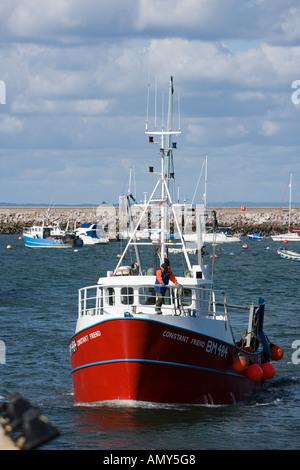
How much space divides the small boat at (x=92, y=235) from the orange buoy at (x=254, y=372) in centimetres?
9885

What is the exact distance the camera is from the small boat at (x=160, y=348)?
1700 cm

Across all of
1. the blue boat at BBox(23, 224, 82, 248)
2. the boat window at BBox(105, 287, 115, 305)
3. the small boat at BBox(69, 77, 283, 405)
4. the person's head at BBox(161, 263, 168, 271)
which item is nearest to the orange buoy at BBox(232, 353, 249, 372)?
the small boat at BBox(69, 77, 283, 405)

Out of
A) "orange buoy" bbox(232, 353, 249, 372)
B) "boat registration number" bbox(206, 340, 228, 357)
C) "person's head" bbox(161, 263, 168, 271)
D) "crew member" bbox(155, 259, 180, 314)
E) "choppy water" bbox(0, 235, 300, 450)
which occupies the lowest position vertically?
"choppy water" bbox(0, 235, 300, 450)

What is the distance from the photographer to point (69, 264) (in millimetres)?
77625

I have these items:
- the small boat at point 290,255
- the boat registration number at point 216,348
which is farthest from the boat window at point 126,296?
the small boat at point 290,255

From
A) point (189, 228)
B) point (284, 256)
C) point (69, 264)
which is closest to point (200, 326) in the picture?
point (69, 264)

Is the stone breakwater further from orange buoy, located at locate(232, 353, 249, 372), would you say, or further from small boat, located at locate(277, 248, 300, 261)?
orange buoy, located at locate(232, 353, 249, 372)

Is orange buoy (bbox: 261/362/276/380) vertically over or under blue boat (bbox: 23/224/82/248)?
under

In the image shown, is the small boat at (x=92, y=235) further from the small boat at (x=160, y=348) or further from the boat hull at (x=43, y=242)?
the small boat at (x=160, y=348)

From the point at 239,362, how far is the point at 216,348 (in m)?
1.20

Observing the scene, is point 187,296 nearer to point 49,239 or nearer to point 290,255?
point 290,255

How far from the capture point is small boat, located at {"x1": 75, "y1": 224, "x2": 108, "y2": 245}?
391 ft
